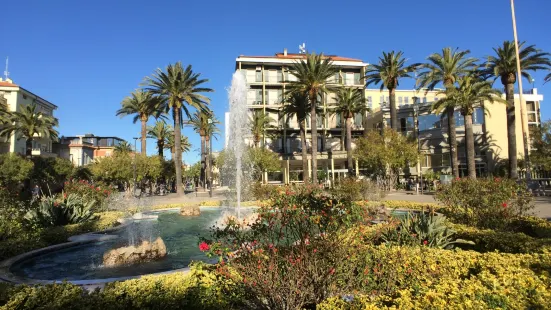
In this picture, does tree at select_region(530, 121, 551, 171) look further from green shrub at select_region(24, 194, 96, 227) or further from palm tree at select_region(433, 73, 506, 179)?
green shrub at select_region(24, 194, 96, 227)

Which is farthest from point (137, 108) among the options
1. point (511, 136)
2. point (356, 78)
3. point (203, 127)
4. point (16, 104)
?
point (511, 136)

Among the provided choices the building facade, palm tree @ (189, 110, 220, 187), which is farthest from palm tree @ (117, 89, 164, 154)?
the building facade

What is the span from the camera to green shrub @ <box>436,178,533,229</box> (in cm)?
969

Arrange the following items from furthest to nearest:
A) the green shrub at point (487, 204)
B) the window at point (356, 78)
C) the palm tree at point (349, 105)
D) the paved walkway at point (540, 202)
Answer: the window at point (356, 78) → the palm tree at point (349, 105) → the paved walkway at point (540, 202) → the green shrub at point (487, 204)

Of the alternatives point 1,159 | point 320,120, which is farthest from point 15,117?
point 320,120

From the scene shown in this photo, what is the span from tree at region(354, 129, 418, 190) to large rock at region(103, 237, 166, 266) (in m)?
29.8

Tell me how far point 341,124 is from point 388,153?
876 inches

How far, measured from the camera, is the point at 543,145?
3191 centimetres

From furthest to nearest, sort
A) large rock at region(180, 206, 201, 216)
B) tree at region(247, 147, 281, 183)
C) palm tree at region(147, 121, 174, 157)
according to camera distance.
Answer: palm tree at region(147, 121, 174, 157), tree at region(247, 147, 281, 183), large rock at region(180, 206, 201, 216)

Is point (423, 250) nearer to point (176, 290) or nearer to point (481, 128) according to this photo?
point (176, 290)

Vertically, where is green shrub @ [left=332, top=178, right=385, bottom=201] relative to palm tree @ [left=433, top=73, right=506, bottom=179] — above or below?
below

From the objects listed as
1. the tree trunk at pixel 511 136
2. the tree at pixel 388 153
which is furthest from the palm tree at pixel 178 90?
the tree trunk at pixel 511 136

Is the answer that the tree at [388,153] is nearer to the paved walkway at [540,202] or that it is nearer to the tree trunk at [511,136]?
the tree trunk at [511,136]

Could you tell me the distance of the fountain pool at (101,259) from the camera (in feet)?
24.6
